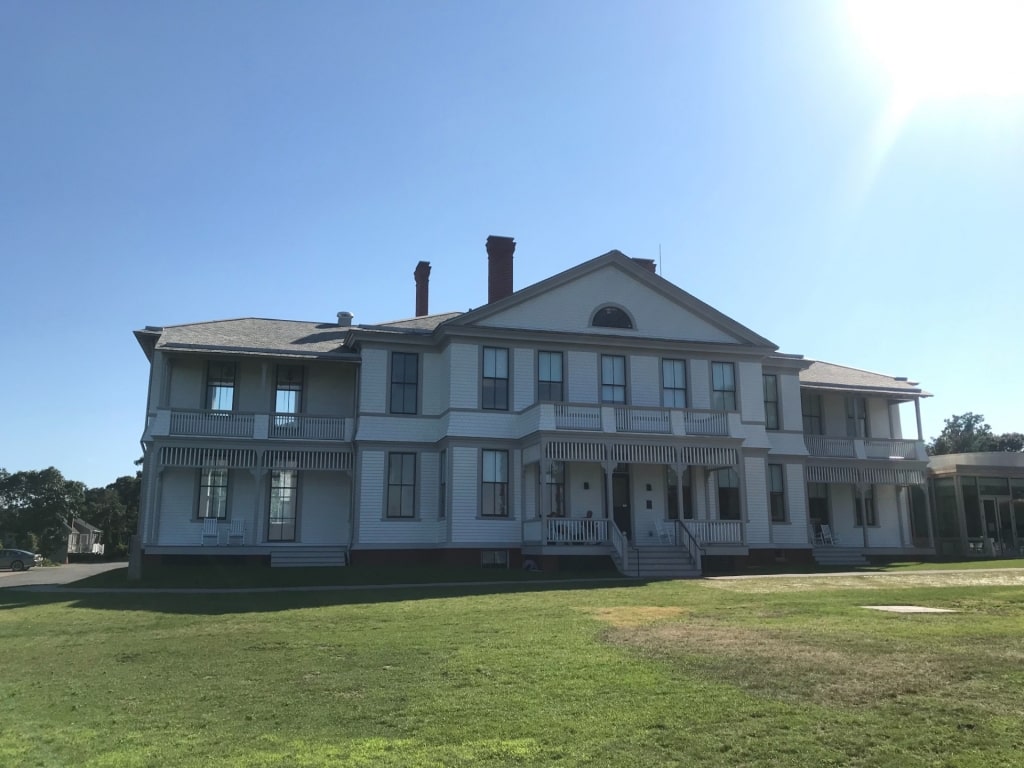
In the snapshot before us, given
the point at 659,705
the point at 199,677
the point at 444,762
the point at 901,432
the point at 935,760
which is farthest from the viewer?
the point at 901,432

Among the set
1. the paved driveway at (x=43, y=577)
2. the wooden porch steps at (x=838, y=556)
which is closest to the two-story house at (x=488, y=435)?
the wooden porch steps at (x=838, y=556)

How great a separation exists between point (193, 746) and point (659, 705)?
3947 mm

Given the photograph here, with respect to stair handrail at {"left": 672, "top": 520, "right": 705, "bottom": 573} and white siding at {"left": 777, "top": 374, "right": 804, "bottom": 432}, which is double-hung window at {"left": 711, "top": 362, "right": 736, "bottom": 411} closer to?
white siding at {"left": 777, "top": 374, "right": 804, "bottom": 432}

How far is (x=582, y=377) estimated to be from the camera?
28.7 meters

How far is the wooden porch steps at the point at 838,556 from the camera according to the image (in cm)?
3127

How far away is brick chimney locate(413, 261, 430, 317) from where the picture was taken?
34219 millimetres

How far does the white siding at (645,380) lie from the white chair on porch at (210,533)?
14359mm

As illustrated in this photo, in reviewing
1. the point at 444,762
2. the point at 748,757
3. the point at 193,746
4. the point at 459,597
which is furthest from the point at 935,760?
the point at 459,597

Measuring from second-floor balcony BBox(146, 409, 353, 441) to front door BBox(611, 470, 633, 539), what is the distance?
9046mm

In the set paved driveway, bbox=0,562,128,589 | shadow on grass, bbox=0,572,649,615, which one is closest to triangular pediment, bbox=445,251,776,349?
shadow on grass, bbox=0,572,649,615

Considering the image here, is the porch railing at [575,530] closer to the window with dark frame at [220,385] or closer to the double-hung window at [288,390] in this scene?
the double-hung window at [288,390]

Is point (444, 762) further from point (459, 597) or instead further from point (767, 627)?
point (459, 597)

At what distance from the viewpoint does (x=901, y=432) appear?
35.9 meters

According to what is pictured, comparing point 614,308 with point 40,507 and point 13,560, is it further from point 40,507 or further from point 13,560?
point 40,507
